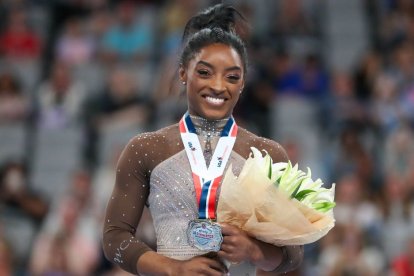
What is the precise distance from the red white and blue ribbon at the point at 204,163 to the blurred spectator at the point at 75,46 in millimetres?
7709

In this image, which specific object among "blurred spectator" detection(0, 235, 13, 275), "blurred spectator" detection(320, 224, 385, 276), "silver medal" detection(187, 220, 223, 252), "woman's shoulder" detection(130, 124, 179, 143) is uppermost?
"woman's shoulder" detection(130, 124, 179, 143)

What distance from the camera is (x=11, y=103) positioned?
404 inches

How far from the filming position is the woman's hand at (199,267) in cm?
307

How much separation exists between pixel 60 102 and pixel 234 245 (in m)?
7.30

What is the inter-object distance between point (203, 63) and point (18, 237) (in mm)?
5959

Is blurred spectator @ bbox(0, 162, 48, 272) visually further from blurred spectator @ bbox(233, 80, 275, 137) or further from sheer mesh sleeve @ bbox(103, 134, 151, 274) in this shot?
sheer mesh sleeve @ bbox(103, 134, 151, 274)

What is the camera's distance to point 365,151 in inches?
354

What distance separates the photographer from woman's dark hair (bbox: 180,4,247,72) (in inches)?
131

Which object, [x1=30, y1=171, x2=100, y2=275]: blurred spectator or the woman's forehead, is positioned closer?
the woman's forehead

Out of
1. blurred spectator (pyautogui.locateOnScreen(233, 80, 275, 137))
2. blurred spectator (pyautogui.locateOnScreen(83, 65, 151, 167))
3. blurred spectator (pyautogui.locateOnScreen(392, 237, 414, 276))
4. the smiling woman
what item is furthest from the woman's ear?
blurred spectator (pyautogui.locateOnScreen(83, 65, 151, 167))

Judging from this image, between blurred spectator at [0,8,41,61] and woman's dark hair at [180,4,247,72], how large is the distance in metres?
7.92

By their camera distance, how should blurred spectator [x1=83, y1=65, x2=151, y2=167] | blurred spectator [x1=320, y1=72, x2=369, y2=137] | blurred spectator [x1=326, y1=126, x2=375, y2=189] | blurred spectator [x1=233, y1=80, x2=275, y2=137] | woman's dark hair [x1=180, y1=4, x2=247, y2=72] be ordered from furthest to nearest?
blurred spectator [x1=83, y1=65, x2=151, y2=167], blurred spectator [x1=320, y1=72, x2=369, y2=137], blurred spectator [x1=233, y1=80, x2=275, y2=137], blurred spectator [x1=326, y1=126, x2=375, y2=189], woman's dark hair [x1=180, y1=4, x2=247, y2=72]

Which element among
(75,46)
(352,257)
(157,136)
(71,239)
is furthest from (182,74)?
(75,46)

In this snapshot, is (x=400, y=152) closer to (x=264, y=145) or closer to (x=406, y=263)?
(x=406, y=263)
